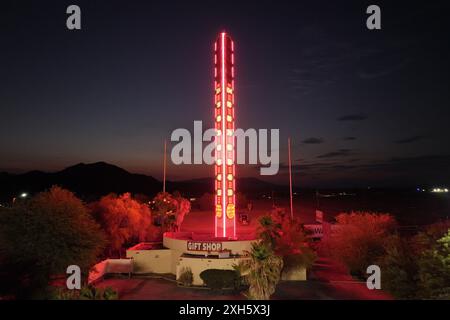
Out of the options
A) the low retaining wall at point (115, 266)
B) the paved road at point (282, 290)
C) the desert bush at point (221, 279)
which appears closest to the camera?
the paved road at point (282, 290)

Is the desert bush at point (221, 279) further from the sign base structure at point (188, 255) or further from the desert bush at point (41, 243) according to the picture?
the desert bush at point (41, 243)

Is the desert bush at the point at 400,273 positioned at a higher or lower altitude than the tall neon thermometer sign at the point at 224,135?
lower

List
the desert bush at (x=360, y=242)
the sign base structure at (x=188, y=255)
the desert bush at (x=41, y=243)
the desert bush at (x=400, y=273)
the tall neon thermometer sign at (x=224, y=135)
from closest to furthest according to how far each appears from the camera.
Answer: the desert bush at (x=400, y=273)
the desert bush at (x=41, y=243)
the sign base structure at (x=188, y=255)
the desert bush at (x=360, y=242)
the tall neon thermometer sign at (x=224, y=135)

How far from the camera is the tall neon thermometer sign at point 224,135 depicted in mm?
34562

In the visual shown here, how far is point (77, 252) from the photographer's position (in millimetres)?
28578

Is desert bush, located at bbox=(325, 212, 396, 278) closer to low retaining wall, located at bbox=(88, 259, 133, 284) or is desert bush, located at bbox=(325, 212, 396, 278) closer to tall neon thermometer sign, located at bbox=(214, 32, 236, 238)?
tall neon thermometer sign, located at bbox=(214, 32, 236, 238)

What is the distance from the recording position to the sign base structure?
30.6 m

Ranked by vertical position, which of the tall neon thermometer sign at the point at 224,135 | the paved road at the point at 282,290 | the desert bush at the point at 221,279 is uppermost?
the tall neon thermometer sign at the point at 224,135

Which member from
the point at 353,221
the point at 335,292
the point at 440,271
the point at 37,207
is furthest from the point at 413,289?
the point at 37,207

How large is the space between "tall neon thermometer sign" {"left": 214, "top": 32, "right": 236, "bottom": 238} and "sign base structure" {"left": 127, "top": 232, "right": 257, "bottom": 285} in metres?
2.68

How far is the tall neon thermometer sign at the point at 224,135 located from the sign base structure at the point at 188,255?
2677mm

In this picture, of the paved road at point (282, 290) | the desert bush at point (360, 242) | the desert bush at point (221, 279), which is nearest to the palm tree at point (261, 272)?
the paved road at point (282, 290)

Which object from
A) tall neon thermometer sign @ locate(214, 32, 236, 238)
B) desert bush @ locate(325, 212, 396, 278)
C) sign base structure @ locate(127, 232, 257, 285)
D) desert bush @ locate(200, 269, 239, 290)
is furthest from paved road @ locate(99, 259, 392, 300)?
tall neon thermometer sign @ locate(214, 32, 236, 238)
